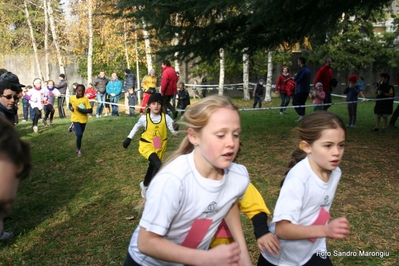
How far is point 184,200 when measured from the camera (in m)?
2.23

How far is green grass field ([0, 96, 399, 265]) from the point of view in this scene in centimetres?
475

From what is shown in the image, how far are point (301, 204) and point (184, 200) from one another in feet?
2.98

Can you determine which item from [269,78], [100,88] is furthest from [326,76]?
[269,78]

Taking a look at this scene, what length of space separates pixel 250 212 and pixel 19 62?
3934 cm

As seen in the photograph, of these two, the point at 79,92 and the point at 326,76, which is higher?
the point at 326,76

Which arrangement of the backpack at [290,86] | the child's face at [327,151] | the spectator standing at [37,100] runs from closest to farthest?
the child's face at [327,151], the spectator standing at [37,100], the backpack at [290,86]

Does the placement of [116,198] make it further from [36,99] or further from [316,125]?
[36,99]

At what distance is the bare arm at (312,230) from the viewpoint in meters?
2.44

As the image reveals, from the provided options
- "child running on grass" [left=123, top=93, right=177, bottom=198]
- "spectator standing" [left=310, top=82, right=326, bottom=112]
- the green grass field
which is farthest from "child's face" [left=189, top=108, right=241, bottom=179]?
"spectator standing" [left=310, top=82, right=326, bottom=112]

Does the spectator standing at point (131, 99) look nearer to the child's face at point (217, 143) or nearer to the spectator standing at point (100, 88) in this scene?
the spectator standing at point (100, 88)

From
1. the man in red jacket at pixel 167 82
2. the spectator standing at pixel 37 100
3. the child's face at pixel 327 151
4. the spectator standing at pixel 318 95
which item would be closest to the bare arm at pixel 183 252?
the child's face at pixel 327 151

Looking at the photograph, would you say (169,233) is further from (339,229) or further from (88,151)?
(88,151)

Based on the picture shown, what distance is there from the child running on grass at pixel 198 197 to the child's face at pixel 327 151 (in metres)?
0.68

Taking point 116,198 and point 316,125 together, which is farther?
point 116,198
